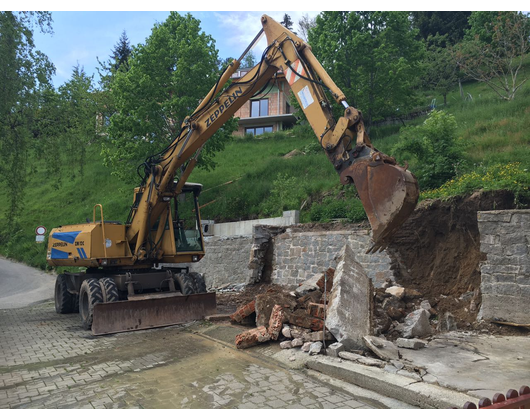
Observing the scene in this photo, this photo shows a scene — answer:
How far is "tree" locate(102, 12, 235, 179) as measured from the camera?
63.5ft

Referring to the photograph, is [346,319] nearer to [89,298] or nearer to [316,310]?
[316,310]

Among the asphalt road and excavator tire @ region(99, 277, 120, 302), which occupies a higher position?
excavator tire @ region(99, 277, 120, 302)

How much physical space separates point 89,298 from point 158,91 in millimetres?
13164

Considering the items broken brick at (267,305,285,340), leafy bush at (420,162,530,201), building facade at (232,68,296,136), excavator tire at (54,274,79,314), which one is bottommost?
excavator tire at (54,274,79,314)

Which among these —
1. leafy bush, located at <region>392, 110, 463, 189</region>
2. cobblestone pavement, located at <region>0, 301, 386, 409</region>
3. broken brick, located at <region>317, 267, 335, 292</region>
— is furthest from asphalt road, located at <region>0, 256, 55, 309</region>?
leafy bush, located at <region>392, 110, 463, 189</region>

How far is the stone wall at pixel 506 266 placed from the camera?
7105 millimetres

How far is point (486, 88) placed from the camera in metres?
32.2

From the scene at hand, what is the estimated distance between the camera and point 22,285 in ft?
58.9

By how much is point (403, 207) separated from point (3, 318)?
35.5 feet

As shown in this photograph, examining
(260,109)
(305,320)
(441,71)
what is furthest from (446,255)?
(260,109)

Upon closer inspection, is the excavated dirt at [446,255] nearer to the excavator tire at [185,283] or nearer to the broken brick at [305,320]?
the excavator tire at [185,283]

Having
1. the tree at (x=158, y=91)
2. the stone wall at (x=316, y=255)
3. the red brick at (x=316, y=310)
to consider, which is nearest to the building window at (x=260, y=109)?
the tree at (x=158, y=91)

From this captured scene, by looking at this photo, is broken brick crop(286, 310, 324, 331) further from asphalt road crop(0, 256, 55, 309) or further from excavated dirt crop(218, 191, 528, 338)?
asphalt road crop(0, 256, 55, 309)

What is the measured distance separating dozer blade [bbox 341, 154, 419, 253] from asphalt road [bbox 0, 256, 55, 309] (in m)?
12.5
